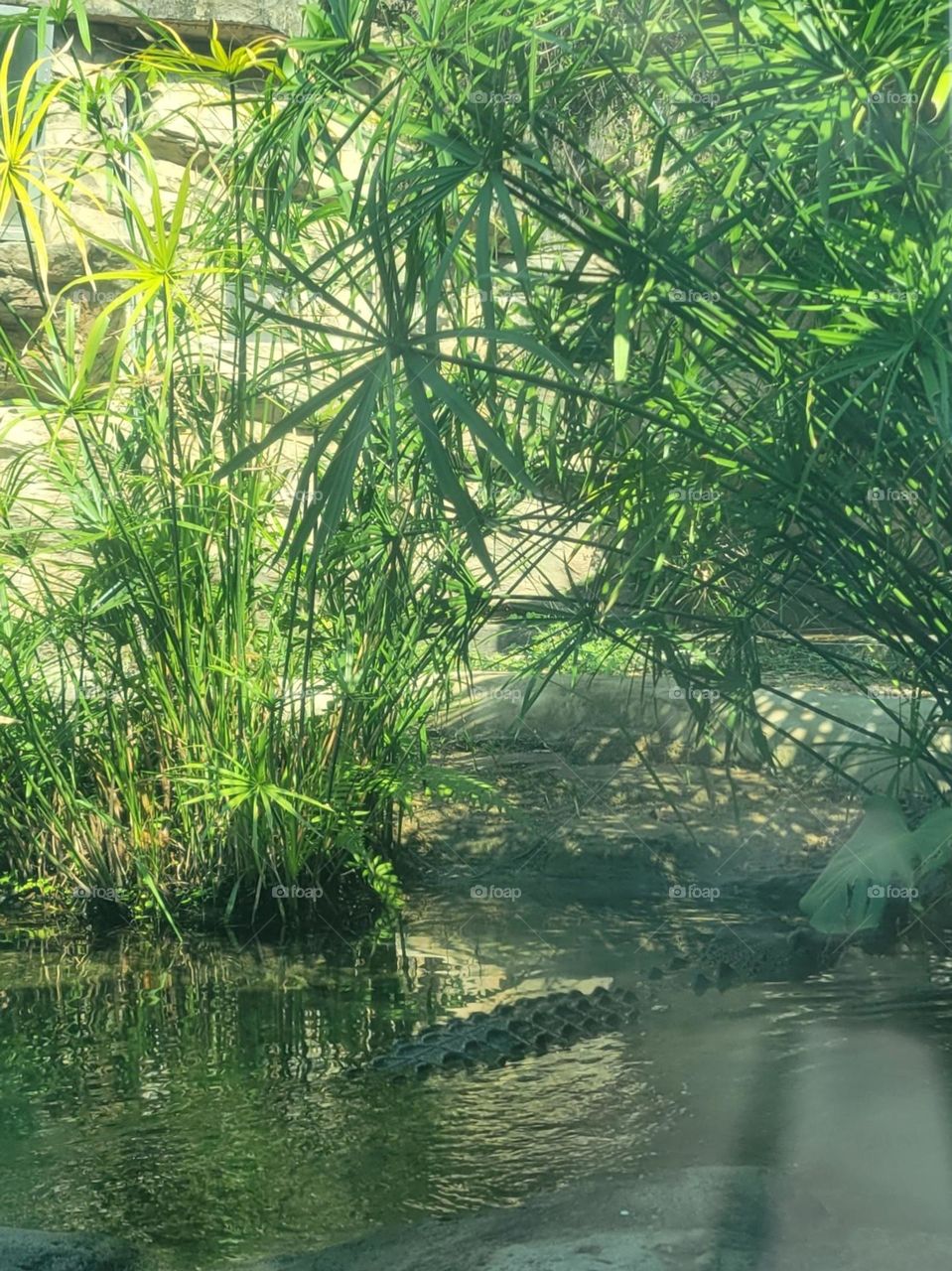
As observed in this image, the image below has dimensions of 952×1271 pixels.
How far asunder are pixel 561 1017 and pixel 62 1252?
1234 millimetres

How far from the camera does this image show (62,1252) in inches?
72.8

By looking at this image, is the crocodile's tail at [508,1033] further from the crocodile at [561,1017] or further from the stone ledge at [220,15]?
the stone ledge at [220,15]

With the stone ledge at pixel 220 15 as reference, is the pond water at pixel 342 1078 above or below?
below

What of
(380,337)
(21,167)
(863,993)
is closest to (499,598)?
(380,337)

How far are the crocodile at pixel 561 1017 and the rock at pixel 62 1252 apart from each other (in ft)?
2.68

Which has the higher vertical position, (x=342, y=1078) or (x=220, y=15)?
(x=220, y=15)

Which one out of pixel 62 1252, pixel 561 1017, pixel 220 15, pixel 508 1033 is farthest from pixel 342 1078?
pixel 220 15

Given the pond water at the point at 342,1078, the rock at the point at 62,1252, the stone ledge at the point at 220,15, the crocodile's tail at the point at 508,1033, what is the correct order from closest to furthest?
the rock at the point at 62,1252, the pond water at the point at 342,1078, the crocodile's tail at the point at 508,1033, the stone ledge at the point at 220,15

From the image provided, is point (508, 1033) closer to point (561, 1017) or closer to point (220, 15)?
point (561, 1017)

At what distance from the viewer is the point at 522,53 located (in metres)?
2.93

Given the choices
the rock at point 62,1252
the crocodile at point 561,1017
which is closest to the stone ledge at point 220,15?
the crocodile at point 561,1017

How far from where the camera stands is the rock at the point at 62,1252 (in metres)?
1.81

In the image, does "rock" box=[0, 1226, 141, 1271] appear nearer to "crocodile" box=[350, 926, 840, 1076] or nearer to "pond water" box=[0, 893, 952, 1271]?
"pond water" box=[0, 893, 952, 1271]

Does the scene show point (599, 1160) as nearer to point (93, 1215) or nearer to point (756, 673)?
point (93, 1215)
